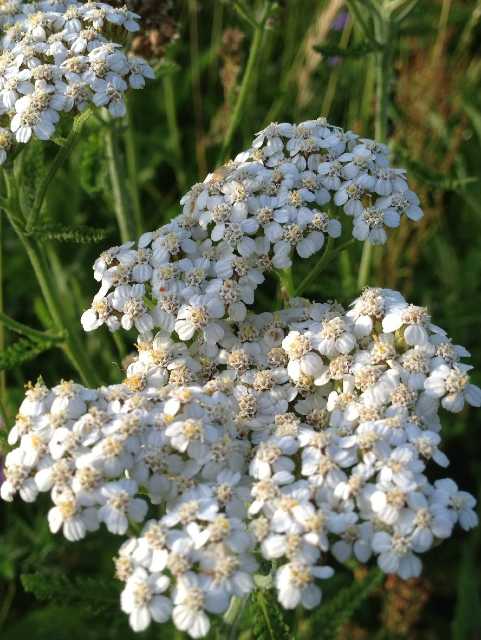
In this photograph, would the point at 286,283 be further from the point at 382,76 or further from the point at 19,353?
the point at 382,76

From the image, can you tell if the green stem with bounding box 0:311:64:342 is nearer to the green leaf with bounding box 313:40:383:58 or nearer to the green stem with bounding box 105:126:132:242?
the green stem with bounding box 105:126:132:242

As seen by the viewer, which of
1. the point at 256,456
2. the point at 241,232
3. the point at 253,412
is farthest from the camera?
the point at 241,232

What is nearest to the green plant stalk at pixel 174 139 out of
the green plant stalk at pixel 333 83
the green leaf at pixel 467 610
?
the green plant stalk at pixel 333 83

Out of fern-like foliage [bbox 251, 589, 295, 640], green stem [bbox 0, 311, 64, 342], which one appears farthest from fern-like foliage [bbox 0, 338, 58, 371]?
fern-like foliage [bbox 251, 589, 295, 640]

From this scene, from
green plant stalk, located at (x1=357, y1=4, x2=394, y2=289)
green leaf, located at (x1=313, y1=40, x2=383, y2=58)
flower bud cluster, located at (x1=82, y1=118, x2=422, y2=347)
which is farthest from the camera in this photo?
green plant stalk, located at (x1=357, y1=4, x2=394, y2=289)

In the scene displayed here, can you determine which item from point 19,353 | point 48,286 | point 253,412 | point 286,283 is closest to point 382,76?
point 286,283

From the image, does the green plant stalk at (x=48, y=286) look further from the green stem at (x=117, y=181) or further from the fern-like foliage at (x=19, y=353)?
the green stem at (x=117, y=181)
